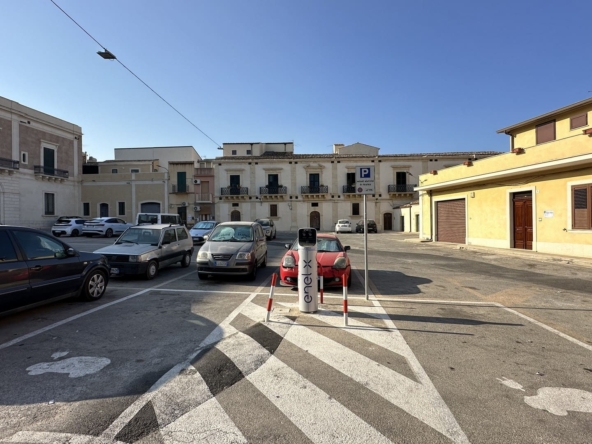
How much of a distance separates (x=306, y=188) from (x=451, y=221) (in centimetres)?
2329

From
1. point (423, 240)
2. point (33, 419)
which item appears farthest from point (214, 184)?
point (33, 419)

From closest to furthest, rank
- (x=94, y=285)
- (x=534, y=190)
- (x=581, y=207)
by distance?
(x=94, y=285) → (x=581, y=207) → (x=534, y=190)

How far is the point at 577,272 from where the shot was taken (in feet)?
34.7

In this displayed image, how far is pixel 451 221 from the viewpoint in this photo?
21312mm

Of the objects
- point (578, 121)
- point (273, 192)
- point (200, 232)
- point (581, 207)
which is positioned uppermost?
point (578, 121)

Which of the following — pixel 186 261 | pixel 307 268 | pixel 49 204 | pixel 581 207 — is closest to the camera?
pixel 307 268

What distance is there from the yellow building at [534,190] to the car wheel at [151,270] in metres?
15.7

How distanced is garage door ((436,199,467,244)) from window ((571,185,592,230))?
6535 mm

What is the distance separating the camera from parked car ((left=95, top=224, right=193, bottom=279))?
859 cm

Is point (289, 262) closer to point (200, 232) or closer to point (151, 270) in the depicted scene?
point (151, 270)

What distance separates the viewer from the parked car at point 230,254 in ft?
27.7

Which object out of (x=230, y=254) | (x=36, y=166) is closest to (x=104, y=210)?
(x=36, y=166)

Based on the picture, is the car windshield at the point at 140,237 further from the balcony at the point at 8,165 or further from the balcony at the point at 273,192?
the balcony at the point at 273,192

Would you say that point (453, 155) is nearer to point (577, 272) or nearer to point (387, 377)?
point (577, 272)
